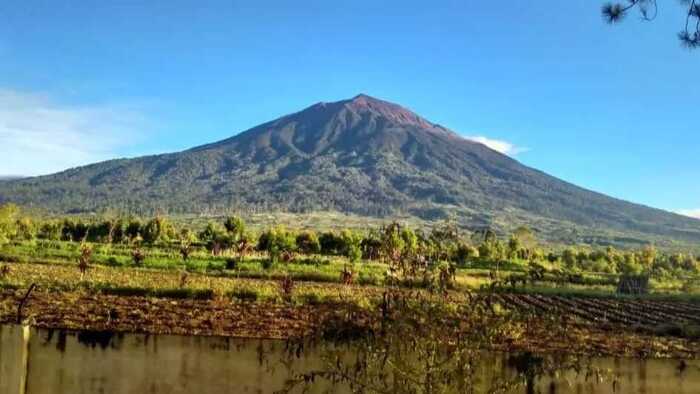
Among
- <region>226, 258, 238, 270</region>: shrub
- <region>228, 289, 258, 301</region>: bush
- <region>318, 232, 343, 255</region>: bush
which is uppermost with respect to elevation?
<region>318, 232, 343, 255</region>: bush

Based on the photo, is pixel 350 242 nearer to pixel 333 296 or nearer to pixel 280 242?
pixel 280 242

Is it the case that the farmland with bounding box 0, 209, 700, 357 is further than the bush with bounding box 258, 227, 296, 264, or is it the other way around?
the bush with bounding box 258, 227, 296, 264

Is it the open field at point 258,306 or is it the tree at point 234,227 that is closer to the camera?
the open field at point 258,306

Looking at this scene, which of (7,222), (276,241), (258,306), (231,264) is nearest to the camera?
(258,306)

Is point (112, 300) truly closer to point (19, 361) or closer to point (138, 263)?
point (19, 361)

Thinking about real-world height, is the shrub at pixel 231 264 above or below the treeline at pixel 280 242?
below

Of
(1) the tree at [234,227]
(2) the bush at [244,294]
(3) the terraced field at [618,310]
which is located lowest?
(3) the terraced field at [618,310]

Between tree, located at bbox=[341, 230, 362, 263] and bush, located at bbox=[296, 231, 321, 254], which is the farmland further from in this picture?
bush, located at bbox=[296, 231, 321, 254]

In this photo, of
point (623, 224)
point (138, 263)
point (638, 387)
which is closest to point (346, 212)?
point (623, 224)

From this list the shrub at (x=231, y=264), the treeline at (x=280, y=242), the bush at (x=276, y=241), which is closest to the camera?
the shrub at (x=231, y=264)

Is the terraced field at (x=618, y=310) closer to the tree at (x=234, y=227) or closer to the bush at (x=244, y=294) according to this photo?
the bush at (x=244, y=294)

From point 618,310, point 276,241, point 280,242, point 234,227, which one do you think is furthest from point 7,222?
point 618,310

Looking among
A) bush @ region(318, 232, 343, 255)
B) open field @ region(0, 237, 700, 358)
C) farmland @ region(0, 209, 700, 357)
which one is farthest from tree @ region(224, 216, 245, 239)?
open field @ region(0, 237, 700, 358)

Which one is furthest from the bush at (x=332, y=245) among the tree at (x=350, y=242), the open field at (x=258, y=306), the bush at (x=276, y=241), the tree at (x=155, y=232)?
the open field at (x=258, y=306)
